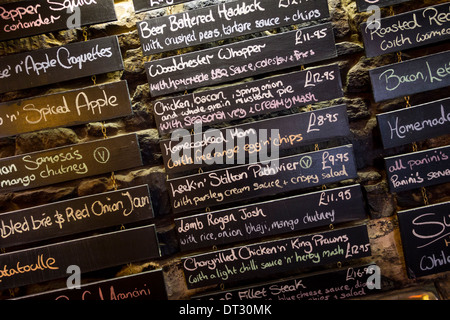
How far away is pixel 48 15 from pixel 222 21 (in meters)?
1.31

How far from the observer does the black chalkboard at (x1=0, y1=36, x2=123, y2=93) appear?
2.34m

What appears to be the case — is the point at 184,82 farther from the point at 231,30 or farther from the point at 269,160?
the point at 269,160

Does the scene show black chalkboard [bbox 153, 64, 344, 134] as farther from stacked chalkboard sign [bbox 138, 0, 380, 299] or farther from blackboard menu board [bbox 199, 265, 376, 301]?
blackboard menu board [bbox 199, 265, 376, 301]

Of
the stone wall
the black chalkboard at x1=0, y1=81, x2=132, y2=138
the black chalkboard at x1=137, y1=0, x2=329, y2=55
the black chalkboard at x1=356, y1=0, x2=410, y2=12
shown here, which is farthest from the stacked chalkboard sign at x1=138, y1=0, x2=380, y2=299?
the black chalkboard at x1=0, y1=81, x2=132, y2=138

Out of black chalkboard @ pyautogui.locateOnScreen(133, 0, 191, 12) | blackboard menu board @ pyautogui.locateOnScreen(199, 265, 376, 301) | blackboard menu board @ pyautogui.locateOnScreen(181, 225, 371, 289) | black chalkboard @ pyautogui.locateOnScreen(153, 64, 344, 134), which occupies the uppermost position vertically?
black chalkboard @ pyautogui.locateOnScreen(133, 0, 191, 12)

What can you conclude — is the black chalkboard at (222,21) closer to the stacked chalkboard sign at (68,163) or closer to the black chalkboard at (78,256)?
the stacked chalkboard sign at (68,163)

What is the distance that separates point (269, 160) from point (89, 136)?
142 cm

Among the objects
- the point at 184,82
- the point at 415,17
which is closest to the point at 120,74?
the point at 184,82

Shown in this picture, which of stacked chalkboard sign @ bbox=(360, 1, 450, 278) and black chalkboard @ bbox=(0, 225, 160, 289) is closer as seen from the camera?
stacked chalkboard sign @ bbox=(360, 1, 450, 278)

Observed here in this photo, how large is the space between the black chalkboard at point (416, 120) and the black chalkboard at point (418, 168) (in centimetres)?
→ 14

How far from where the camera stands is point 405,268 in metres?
2.41

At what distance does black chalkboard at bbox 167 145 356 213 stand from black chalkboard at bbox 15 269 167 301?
1.89 ft

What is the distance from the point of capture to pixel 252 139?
2.34 metres

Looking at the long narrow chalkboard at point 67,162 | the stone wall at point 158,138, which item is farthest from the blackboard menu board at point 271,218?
the long narrow chalkboard at point 67,162
